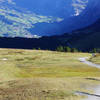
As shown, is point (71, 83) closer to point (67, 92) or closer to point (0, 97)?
point (67, 92)

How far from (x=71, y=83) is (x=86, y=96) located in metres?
7.87

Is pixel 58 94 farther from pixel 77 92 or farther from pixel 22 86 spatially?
pixel 22 86

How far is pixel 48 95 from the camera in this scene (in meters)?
29.9

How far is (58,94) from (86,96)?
3.19 metres

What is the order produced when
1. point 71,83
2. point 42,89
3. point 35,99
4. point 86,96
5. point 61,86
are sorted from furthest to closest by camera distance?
1. point 71,83
2. point 61,86
3. point 42,89
4. point 86,96
5. point 35,99

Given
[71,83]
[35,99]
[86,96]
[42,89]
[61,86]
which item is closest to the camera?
[35,99]

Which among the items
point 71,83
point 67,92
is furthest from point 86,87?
point 67,92

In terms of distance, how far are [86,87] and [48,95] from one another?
8.28 metres

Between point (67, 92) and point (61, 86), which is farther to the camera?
point (61, 86)

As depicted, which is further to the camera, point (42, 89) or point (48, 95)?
point (42, 89)

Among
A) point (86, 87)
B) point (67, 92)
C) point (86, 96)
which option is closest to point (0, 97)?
point (67, 92)

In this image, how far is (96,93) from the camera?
32.3 meters

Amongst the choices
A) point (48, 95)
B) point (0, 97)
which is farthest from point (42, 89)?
point (0, 97)

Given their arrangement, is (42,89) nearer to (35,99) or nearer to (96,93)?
(35,99)
